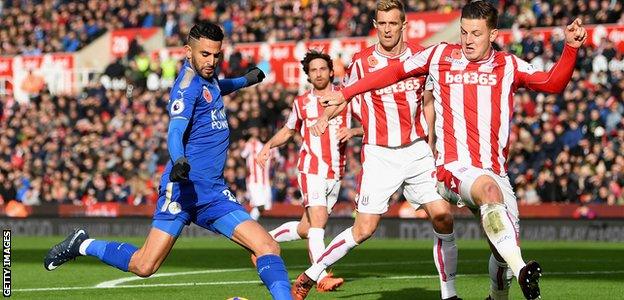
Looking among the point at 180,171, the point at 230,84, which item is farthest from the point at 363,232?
the point at 180,171

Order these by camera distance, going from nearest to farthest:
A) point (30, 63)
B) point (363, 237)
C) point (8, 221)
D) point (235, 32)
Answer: point (363, 237), point (8, 221), point (235, 32), point (30, 63)

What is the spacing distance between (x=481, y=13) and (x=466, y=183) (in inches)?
49.0

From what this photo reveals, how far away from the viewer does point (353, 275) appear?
49.8ft

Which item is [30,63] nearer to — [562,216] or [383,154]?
[562,216]

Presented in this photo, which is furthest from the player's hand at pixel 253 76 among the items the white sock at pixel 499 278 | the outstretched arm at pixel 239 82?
the white sock at pixel 499 278

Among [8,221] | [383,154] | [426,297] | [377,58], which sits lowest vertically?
[8,221]

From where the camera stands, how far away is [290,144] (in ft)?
92.2

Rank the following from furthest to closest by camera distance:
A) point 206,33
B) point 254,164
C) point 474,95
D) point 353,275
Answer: point 254,164 → point 353,275 → point 474,95 → point 206,33

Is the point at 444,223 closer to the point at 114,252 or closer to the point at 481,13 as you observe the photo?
the point at 481,13

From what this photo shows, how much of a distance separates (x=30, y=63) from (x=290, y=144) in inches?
535

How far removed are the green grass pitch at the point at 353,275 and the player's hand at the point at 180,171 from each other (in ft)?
11.5

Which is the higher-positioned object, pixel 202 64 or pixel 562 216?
pixel 202 64

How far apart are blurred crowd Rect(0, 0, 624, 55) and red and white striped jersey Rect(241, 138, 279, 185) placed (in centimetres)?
594

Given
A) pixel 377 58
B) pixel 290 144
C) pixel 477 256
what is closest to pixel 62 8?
pixel 290 144
